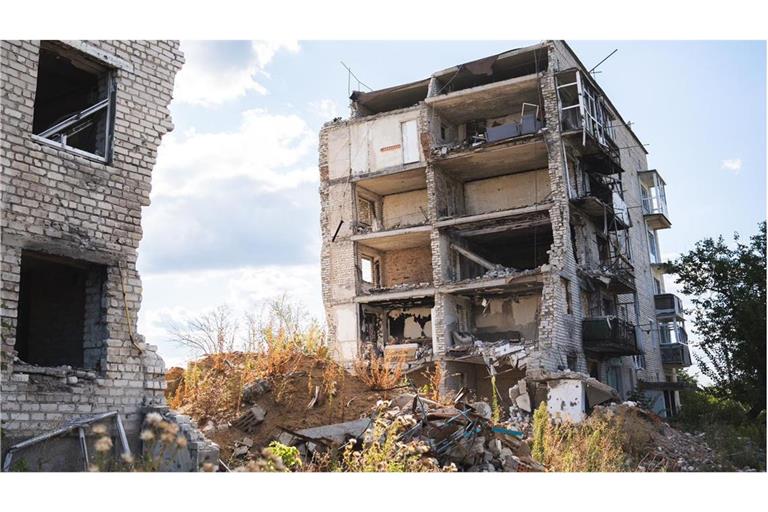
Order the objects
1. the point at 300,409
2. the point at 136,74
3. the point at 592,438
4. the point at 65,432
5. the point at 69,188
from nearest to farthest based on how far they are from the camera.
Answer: the point at 65,432 < the point at 69,188 < the point at 136,74 < the point at 300,409 < the point at 592,438

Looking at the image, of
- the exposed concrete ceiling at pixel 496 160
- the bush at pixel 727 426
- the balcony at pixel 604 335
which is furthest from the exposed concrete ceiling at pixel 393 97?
the bush at pixel 727 426

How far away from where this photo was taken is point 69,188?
30.1 ft

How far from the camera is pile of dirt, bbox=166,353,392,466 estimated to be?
11.5 meters

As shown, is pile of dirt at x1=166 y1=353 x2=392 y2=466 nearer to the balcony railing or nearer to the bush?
the bush

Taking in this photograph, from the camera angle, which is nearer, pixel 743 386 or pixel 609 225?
pixel 743 386

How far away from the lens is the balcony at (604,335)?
73.7 feet

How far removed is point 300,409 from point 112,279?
4.20m

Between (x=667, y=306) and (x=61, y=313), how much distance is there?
26.4m

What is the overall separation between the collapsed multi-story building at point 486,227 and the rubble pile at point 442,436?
9.80 meters

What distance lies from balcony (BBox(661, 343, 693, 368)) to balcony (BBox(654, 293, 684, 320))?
3.97 ft

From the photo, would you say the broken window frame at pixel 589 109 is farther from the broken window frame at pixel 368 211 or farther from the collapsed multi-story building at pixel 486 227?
the broken window frame at pixel 368 211

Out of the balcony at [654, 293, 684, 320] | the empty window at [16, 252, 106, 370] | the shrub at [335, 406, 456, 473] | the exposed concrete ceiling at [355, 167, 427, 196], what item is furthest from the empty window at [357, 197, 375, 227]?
the empty window at [16, 252, 106, 370]
